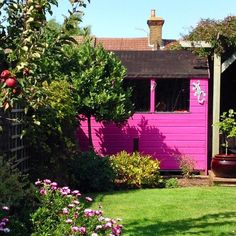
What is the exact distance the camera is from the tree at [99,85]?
12719 mm

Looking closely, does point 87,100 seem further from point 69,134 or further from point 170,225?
point 170,225

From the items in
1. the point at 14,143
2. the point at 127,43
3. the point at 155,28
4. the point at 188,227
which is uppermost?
the point at 127,43

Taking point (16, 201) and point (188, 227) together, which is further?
point (188, 227)

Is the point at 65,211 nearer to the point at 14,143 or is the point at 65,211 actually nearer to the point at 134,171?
the point at 14,143

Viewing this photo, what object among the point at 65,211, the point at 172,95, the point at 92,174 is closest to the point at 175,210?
the point at 92,174

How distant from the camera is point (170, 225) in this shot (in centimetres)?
778

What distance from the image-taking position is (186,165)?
13.6m

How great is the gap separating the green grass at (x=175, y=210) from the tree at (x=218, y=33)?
385cm

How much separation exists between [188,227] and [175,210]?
1313 mm

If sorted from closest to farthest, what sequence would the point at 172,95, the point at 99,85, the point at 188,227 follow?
the point at 188,227, the point at 99,85, the point at 172,95

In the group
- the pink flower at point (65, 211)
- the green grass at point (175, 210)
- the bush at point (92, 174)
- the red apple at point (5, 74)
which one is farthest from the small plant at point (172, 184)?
the red apple at point (5, 74)

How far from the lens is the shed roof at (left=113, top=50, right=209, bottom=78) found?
47.5ft

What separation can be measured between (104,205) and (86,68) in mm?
4420

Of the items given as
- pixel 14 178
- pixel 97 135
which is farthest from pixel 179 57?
pixel 14 178
